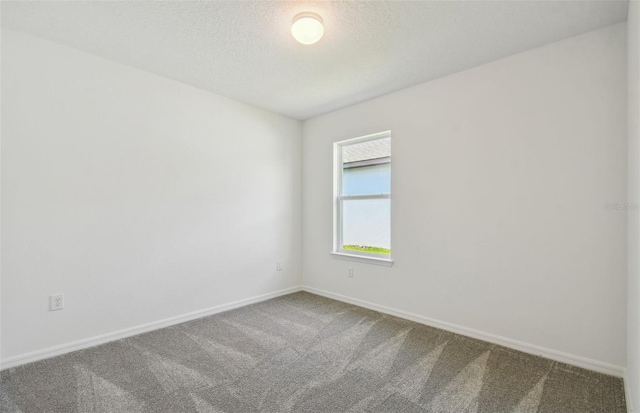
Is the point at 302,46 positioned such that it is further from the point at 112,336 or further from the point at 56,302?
the point at 112,336

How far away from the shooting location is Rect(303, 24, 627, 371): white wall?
84.1 inches

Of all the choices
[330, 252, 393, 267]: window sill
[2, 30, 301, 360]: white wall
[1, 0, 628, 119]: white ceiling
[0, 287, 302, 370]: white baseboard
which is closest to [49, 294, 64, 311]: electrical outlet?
[2, 30, 301, 360]: white wall

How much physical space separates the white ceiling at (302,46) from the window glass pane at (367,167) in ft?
2.68

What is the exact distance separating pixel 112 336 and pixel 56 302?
530mm

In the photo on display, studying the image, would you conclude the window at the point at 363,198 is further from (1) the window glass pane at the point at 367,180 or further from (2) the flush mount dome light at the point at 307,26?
(2) the flush mount dome light at the point at 307,26

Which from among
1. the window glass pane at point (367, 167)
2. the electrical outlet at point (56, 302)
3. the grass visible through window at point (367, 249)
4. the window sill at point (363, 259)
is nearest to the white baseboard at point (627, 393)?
the window sill at point (363, 259)

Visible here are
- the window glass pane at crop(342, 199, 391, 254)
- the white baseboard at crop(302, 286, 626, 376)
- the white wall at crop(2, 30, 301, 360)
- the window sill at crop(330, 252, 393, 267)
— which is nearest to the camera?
the white baseboard at crop(302, 286, 626, 376)

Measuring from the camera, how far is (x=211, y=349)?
2498 millimetres

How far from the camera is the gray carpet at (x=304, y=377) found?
1.79 meters

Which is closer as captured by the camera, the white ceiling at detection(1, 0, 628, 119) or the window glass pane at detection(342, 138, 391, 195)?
the white ceiling at detection(1, 0, 628, 119)

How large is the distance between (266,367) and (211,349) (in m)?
0.58

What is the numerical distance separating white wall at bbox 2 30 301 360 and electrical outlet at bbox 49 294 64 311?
0.04 meters

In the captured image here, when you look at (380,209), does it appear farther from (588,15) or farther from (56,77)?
(56,77)

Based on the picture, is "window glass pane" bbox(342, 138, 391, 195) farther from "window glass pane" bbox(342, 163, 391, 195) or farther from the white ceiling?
the white ceiling
